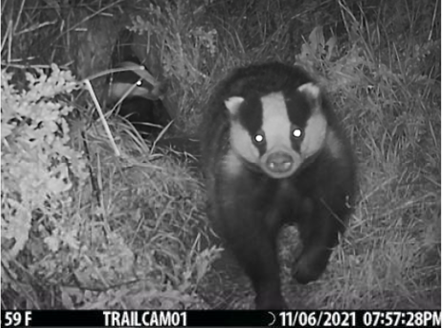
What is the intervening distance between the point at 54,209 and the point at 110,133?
169mm

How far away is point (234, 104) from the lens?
7.11 ft

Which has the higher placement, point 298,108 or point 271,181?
point 298,108

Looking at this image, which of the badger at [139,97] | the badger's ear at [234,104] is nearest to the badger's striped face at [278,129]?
the badger's ear at [234,104]

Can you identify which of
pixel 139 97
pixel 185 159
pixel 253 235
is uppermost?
pixel 139 97

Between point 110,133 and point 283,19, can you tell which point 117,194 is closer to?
point 110,133

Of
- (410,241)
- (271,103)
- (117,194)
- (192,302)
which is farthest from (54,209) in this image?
(410,241)

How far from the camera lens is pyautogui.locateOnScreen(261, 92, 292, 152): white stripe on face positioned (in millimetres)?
2141

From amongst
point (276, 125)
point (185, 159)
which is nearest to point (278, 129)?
point (276, 125)

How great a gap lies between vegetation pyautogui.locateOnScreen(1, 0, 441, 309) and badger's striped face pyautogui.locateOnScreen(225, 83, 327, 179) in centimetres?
5

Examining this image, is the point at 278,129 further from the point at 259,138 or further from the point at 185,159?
the point at 185,159

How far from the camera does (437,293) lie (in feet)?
7.10

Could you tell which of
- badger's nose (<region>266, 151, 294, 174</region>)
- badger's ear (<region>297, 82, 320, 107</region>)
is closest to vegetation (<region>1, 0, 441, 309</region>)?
badger's ear (<region>297, 82, 320, 107</region>)

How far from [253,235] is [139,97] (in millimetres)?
322

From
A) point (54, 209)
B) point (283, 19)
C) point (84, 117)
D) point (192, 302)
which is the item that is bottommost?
point (192, 302)
